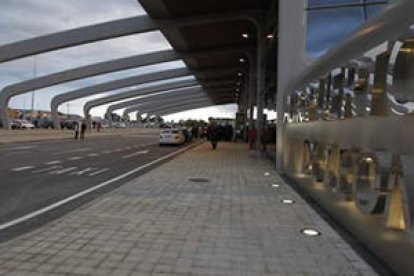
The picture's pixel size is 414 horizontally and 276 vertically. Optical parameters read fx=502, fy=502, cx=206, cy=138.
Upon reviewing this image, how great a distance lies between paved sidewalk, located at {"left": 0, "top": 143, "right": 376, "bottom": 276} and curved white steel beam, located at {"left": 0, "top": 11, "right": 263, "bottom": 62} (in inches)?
876

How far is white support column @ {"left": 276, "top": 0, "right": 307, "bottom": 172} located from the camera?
700 inches

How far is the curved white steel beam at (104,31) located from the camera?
31.6m

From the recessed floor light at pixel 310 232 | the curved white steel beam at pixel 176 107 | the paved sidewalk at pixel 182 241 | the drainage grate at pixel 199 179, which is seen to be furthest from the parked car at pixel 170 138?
the curved white steel beam at pixel 176 107

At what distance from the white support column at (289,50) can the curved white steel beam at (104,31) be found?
13.4 meters

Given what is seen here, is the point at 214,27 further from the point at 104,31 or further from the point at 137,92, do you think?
the point at 137,92

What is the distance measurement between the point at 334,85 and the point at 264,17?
23961 millimetres

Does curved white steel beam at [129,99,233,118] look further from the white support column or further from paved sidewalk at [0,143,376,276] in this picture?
paved sidewalk at [0,143,376,276]

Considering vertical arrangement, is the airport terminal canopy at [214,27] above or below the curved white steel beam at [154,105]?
above

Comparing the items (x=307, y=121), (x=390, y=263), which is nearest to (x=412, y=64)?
(x=390, y=263)

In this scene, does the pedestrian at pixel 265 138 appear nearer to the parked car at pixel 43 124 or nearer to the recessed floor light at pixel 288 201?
the recessed floor light at pixel 288 201

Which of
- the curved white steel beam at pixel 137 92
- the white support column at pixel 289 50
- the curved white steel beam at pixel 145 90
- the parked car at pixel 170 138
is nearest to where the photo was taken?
the white support column at pixel 289 50

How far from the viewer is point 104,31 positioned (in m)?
35.6

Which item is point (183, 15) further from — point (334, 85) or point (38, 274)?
point (38, 274)

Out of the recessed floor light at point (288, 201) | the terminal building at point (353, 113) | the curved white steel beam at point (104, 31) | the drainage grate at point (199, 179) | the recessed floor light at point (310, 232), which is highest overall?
the curved white steel beam at point (104, 31)
